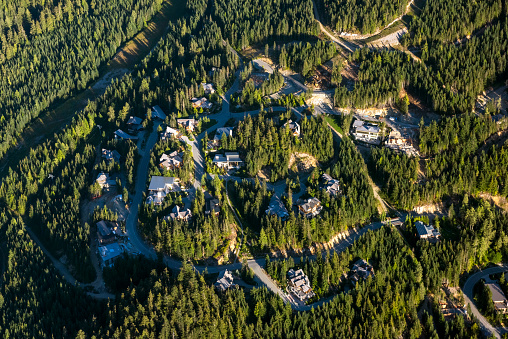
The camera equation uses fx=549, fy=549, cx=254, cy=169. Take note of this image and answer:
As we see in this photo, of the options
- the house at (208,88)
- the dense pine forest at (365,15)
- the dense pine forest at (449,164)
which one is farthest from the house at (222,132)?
the dense pine forest at (365,15)

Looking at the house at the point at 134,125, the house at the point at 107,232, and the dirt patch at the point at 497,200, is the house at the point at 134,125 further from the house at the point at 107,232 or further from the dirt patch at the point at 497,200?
the dirt patch at the point at 497,200

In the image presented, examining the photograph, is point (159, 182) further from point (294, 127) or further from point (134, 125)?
point (294, 127)

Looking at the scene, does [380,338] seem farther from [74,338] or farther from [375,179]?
[74,338]

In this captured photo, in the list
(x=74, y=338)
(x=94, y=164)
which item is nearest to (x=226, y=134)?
(x=94, y=164)

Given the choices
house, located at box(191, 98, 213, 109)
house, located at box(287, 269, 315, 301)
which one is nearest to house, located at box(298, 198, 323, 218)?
house, located at box(287, 269, 315, 301)

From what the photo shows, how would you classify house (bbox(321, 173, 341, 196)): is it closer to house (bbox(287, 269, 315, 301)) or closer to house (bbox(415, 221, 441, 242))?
house (bbox(415, 221, 441, 242))

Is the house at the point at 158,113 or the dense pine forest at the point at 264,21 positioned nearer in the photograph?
the house at the point at 158,113

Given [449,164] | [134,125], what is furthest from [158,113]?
[449,164]
